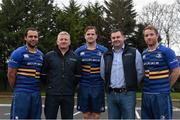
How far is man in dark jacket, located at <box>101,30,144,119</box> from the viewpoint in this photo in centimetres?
725

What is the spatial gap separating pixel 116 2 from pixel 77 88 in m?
44.9

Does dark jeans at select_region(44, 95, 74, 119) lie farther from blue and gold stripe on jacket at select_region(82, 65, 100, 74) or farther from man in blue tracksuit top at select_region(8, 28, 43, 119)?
blue and gold stripe on jacket at select_region(82, 65, 100, 74)

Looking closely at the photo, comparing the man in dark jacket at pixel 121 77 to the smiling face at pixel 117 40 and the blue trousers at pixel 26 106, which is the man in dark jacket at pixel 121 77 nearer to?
the smiling face at pixel 117 40

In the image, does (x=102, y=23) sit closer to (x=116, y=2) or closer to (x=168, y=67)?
(x=116, y=2)

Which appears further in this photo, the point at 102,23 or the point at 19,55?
the point at 102,23

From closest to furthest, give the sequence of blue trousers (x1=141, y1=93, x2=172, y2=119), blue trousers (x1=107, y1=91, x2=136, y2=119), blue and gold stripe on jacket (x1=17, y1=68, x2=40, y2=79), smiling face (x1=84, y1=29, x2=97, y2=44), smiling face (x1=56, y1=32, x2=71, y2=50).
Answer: blue trousers (x1=141, y1=93, x2=172, y2=119) → blue trousers (x1=107, y1=91, x2=136, y2=119) → blue and gold stripe on jacket (x1=17, y1=68, x2=40, y2=79) → smiling face (x1=56, y1=32, x2=71, y2=50) → smiling face (x1=84, y1=29, x2=97, y2=44)

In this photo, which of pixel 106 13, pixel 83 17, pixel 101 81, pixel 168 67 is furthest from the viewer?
pixel 106 13

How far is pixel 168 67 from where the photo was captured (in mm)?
7129

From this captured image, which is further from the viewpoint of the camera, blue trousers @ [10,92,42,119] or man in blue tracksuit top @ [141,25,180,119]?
blue trousers @ [10,92,42,119]

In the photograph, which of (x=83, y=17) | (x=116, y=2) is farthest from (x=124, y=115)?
(x=116, y=2)

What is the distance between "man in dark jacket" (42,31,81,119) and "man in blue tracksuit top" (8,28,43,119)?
7.6 inches

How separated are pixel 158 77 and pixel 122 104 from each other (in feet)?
2.55

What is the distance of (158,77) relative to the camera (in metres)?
7.08

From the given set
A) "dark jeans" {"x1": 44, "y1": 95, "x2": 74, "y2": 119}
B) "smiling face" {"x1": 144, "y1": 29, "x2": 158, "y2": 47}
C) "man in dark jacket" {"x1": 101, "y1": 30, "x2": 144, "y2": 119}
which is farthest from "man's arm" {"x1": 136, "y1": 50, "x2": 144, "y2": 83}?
"dark jeans" {"x1": 44, "y1": 95, "x2": 74, "y2": 119}
